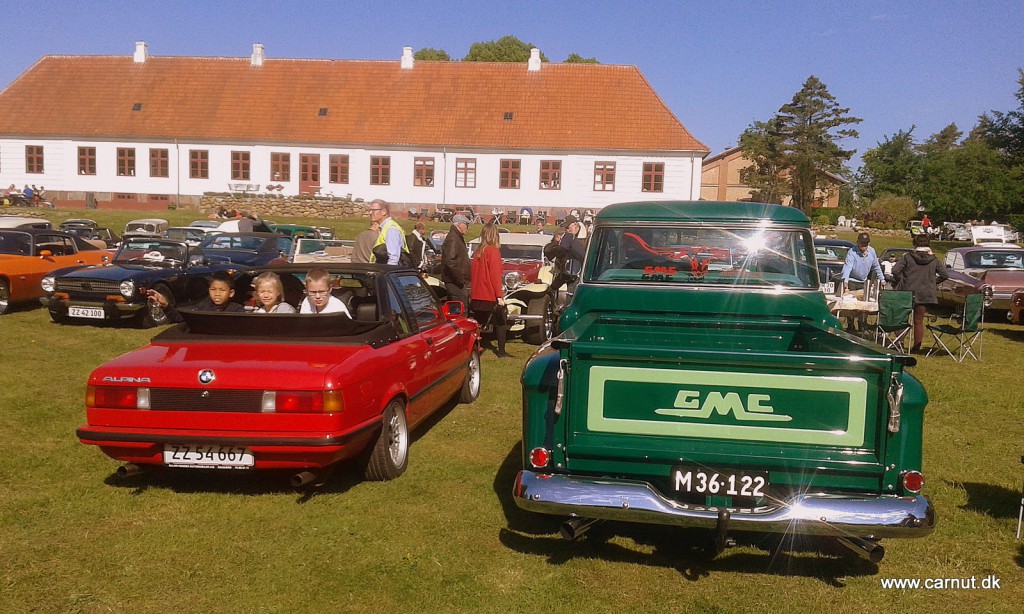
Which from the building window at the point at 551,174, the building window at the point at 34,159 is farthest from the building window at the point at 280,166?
the building window at the point at 551,174

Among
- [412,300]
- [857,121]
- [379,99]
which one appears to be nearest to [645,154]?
[379,99]

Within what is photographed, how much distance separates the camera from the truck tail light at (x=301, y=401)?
5.06 metres

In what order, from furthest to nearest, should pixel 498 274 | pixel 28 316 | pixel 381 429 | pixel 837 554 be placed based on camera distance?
pixel 28 316
pixel 498 274
pixel 381 429
pixel 837 554

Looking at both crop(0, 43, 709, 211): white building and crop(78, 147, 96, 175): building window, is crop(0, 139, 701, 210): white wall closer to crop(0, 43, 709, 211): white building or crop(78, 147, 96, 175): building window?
crop(0, 43, 709, 211): white building

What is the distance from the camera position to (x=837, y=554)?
4.95 meters

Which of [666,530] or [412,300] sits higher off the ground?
[412,300]

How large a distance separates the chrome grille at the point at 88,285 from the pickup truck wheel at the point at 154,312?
0.55 m

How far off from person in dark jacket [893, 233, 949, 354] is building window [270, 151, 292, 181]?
37959 mm

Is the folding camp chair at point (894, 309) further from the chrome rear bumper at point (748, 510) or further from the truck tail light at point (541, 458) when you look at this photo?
the truck tail light at point (541, 458)

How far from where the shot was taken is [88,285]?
12930mm

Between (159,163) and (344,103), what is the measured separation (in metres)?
10.8

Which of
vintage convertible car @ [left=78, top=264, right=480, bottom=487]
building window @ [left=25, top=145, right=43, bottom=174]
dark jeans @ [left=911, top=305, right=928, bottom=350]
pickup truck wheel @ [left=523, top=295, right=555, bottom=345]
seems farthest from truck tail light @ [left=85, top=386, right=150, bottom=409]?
building window @ [left=25, top=145, right=43, bottom=174]

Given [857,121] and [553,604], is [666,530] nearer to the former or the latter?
[553,604]

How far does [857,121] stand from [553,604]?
72.4 metres
